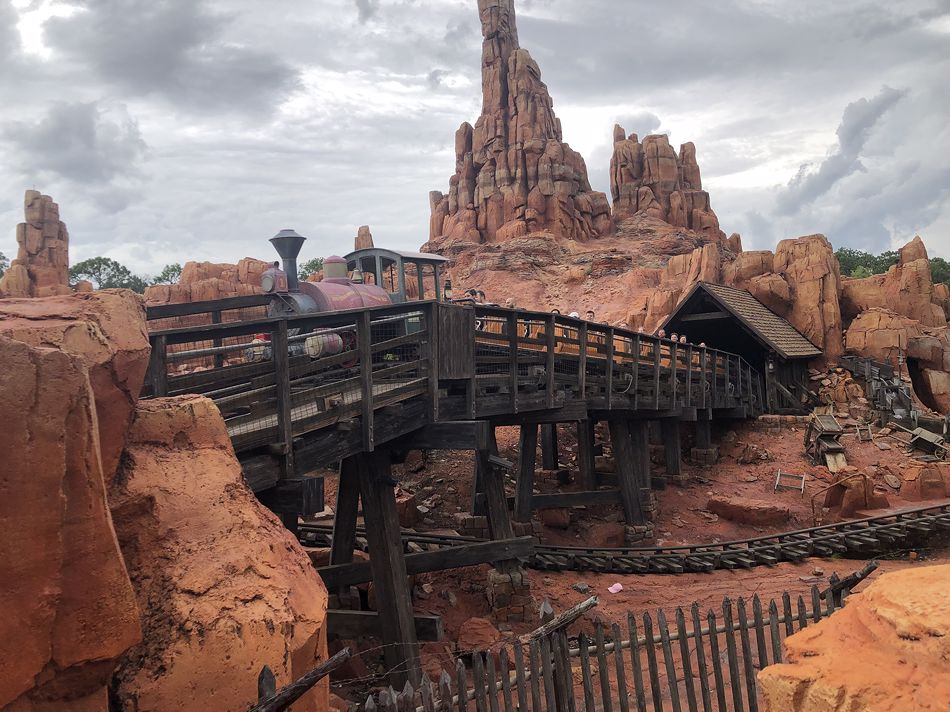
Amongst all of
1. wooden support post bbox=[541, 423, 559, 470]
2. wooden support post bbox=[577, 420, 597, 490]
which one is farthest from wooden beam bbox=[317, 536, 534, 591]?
wooden support post bbox=[541, 423, 559, 470]

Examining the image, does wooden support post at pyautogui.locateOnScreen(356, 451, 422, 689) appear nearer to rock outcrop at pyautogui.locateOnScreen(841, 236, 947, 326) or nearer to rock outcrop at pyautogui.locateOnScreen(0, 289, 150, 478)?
rock outcrop at pyautogui.locateOnScreen(0, 289, 150, 478)

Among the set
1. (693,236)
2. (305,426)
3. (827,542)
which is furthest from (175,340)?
(693,236)

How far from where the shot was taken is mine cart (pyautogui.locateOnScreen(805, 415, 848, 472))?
17.0m

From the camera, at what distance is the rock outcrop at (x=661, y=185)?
192 feet

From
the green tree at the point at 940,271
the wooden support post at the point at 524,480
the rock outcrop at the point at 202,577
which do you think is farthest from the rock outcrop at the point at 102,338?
the green tree at the point at 940,271

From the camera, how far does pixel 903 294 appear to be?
24.0 meters

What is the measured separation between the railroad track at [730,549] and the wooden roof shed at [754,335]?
351 inches

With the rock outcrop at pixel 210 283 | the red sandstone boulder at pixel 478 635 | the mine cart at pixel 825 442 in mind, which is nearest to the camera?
the red sandstone boulder at pixel 478 635

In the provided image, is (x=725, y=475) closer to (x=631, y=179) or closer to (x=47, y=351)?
(x=47, y=351)

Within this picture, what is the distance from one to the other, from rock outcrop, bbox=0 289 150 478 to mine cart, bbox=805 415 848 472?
57.2 ft

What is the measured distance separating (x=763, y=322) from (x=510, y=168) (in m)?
40.5

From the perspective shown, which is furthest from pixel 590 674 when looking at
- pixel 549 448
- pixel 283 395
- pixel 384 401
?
pixel 549 448

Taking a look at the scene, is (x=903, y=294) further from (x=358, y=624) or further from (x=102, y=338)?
(x=102, y=338)

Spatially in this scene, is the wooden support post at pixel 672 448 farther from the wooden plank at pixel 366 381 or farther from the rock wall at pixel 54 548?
the rock wall at pixel 54 548
